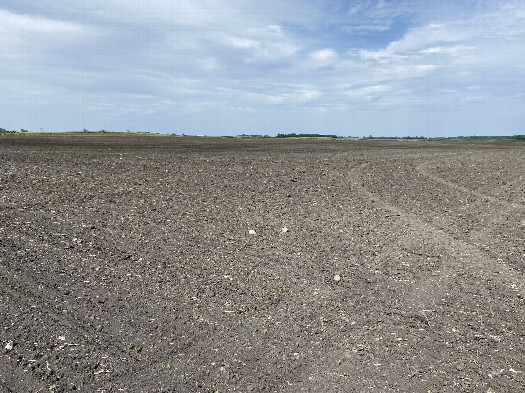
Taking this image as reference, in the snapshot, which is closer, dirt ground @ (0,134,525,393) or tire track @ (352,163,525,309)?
dirt ground @ (0,134,525,393)

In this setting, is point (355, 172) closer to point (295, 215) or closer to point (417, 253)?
point (295, 215)

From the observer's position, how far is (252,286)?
24.0 feet

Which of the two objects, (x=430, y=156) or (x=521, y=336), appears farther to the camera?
(x=430, y=156)

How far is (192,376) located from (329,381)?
1.68 metres

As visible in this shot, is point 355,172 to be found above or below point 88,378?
above

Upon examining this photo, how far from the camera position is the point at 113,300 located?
21.9 feet

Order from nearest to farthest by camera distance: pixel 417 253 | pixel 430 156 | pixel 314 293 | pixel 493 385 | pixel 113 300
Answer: pixel 493 385, pixel 113 300, pixel 314 293, pixel 417 253, pixel 430 156

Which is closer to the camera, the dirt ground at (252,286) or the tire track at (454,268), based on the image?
the dirt ground at (252,286)

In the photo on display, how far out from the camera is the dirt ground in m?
5.12

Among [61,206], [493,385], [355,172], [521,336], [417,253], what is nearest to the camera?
[493,385]

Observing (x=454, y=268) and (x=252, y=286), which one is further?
(x=454, y=268)

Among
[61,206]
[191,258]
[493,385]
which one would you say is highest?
[61,206]

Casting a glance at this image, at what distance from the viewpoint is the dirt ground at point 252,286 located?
512 centimetres

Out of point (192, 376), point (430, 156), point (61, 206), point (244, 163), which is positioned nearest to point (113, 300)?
point (192, 376)
